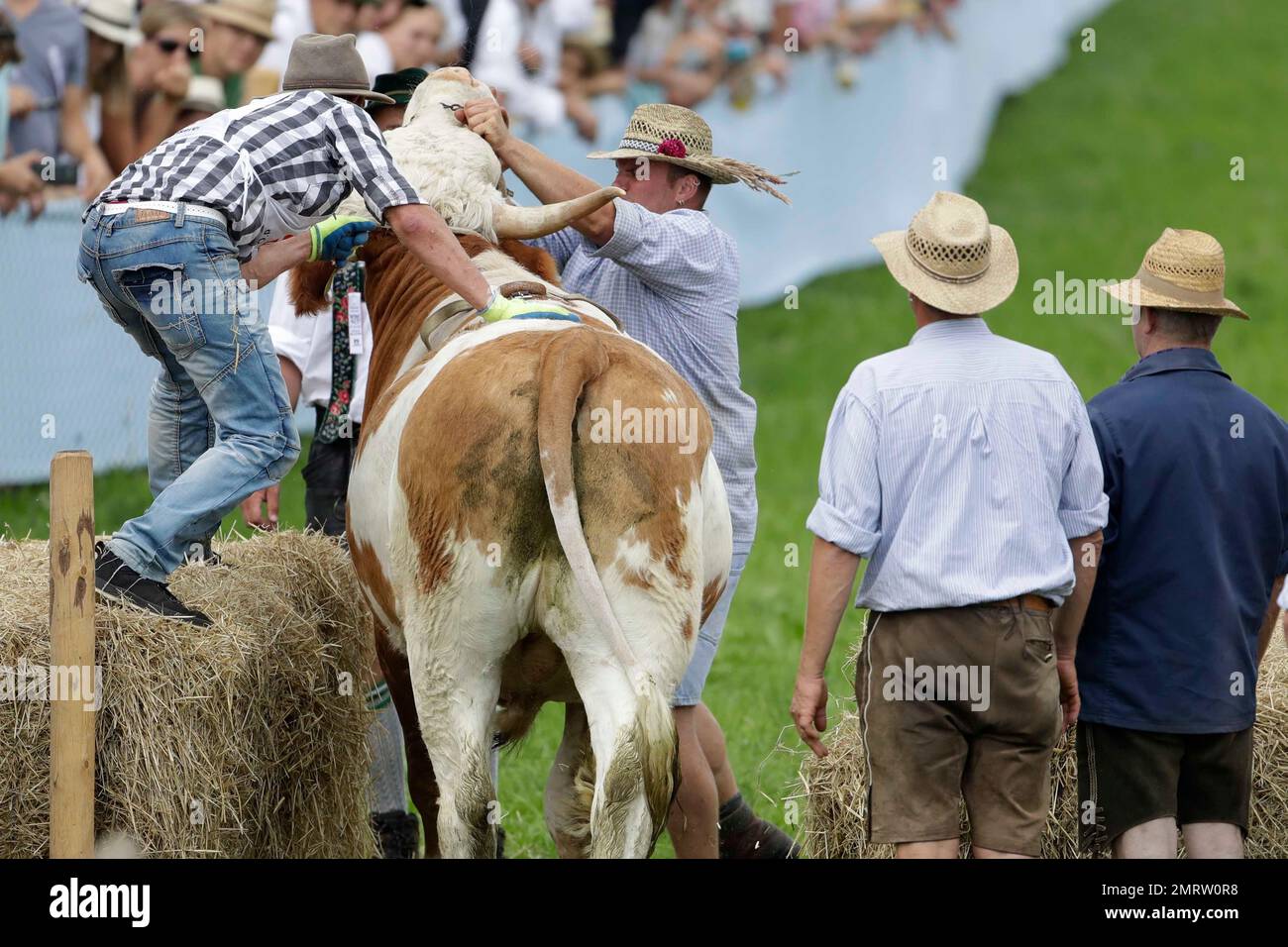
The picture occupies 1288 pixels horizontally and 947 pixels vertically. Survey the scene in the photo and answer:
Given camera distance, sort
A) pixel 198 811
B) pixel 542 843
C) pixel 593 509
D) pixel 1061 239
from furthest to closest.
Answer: pixel 1061 239, pixel 542 843, pixel 198 811, pixel 593 509

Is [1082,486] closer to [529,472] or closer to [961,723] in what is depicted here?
[961,723]

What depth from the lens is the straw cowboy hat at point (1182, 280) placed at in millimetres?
4316

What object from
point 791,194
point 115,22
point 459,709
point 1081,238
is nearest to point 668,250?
point 459,709

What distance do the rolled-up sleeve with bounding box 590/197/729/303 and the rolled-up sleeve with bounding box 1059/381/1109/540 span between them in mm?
1343

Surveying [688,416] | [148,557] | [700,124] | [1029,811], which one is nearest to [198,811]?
[148,557]

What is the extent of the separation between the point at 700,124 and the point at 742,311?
8801mm

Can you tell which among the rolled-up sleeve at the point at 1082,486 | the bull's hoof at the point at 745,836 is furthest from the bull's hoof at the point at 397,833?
the rolled-up sleeve at the point at 1082,486

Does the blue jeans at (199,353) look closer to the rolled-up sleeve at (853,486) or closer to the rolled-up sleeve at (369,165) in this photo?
the rolled-up sleeve at (369,165)

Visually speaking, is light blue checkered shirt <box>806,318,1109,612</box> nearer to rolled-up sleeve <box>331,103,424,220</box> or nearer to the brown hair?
rolled-up sleeve <box>331,103,424,220</box>

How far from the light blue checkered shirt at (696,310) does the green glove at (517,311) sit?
48 centimetres

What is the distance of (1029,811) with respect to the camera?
13.2 ft

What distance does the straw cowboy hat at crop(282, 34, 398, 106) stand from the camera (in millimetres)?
5113

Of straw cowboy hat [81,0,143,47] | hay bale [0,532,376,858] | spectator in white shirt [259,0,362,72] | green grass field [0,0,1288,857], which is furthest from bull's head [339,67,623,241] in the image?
straw cowboy hat [81,0,143,47]
